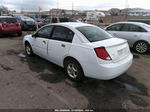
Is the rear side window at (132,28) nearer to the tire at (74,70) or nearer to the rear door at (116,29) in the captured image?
the rear door at (116,29)

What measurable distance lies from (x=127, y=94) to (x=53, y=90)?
69.5 inches

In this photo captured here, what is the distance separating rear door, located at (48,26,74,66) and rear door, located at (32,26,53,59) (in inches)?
9.9

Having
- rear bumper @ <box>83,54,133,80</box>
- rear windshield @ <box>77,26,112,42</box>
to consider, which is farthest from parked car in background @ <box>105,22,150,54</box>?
rear bumper @ <box>83,54,133,80</box>

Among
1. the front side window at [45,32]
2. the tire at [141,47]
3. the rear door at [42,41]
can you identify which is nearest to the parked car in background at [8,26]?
the rear door at [42,41]

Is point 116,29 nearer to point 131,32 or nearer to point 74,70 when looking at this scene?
point 131,32

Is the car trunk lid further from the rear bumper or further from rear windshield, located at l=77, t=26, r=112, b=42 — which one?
rear windshield, located at l=77, t=26, r=112, b=42

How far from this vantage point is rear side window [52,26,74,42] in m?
3.35

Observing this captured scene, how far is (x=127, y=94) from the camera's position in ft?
9.62

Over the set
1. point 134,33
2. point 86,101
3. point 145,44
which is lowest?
point 86,101

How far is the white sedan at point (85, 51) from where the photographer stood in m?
2.78

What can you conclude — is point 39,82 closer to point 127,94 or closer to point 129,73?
point 127,94

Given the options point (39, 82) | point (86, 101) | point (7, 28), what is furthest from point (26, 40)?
point (7, 28)

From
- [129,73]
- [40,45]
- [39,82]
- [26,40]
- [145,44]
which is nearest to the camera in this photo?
[39,82]

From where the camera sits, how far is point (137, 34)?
19.6ft
